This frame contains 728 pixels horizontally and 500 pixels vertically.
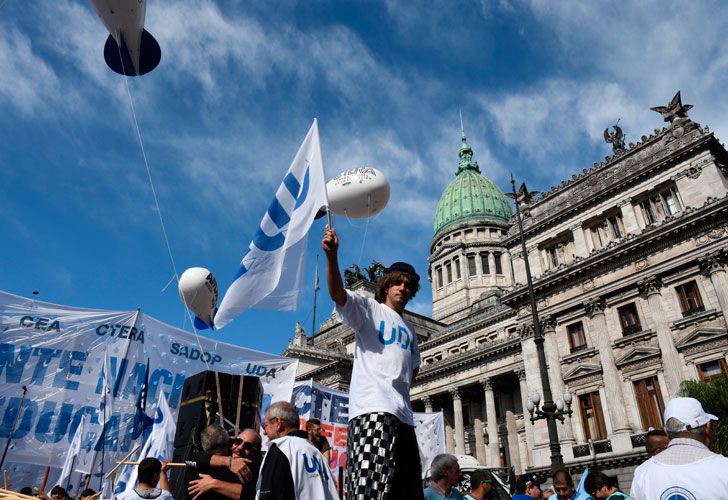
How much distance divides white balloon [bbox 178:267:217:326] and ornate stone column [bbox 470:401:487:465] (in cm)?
3176

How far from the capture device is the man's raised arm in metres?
3.22

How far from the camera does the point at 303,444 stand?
3275 mm

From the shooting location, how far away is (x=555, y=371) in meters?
25.6

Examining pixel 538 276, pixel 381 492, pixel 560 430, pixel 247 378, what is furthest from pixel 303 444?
pixel 538 276

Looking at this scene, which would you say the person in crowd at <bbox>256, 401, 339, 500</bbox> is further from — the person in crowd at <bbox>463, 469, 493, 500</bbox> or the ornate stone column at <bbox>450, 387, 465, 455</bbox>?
the ornate stone column at <bbox>450, 387, 465, 455</bbox>

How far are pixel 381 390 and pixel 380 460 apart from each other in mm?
429

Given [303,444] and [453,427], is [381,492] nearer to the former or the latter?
[303,444]

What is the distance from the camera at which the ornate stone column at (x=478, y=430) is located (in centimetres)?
3625

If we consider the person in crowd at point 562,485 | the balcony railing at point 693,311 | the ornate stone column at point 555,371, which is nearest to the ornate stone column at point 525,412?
the ornate stone column at point 555,371

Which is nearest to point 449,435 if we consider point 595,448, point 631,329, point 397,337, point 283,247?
point 595,448

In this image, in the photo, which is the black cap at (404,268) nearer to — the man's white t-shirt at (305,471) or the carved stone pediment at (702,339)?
the man's white t-shirt at (305,471)

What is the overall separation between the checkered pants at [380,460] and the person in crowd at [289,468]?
0.29 metres

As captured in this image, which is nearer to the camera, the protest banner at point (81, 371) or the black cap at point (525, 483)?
the protest banner at point (81, 371)

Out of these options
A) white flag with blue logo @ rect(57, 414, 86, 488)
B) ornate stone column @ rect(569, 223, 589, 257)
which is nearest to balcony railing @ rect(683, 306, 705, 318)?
ornate stone column @ rect(569, 223, 589, 257)
